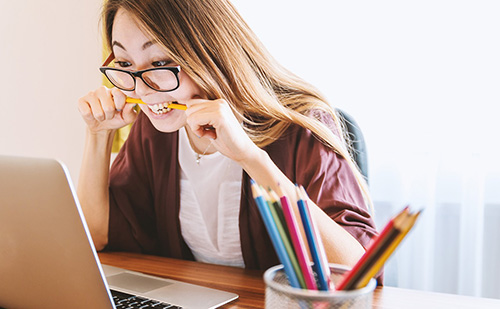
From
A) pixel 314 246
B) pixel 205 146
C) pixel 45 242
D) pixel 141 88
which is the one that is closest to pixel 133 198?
pixel 205 146

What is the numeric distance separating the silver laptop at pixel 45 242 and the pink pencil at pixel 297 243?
0.26m

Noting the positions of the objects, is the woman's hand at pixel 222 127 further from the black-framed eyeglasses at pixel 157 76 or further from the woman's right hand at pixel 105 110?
the woman's right hand at pixel 105 110

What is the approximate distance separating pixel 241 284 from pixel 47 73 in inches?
84.5

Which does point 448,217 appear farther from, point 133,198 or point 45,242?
point 45,242

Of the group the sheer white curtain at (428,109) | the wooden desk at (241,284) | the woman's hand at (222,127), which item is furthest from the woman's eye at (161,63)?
the sheer white curtain at (428,109)

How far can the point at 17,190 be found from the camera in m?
0.59

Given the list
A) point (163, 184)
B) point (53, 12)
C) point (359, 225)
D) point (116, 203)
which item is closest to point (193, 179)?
point (163, 184)

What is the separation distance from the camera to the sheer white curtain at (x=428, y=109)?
170cm

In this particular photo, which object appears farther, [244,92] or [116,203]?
[116,203]

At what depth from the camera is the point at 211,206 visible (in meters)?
1.23

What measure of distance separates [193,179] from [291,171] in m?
0.27

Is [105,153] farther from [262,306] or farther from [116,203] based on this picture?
[262,306]

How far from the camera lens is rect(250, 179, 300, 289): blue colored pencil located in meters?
0.42

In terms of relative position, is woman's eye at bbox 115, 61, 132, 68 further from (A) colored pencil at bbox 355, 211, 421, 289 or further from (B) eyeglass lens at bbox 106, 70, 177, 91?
(A) colored pencil at bbox 355, 211, 421, 289
